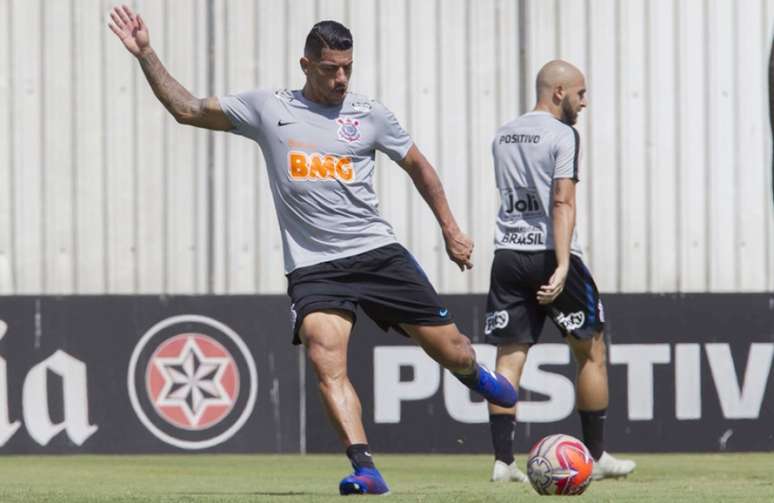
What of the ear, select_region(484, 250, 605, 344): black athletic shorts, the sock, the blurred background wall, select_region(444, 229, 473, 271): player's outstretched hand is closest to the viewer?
select_region(444, 229, 473, 271): player's outstretched hand

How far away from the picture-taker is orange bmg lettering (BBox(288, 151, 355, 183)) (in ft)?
24.7

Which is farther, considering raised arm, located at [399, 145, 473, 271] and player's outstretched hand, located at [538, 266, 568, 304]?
player's outstretched hand, located at [538, 266, 568, 304]

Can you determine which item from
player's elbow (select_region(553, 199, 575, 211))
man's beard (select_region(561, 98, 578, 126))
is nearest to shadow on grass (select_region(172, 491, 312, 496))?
player's elbow (select_region(553, 199, 575, 211))

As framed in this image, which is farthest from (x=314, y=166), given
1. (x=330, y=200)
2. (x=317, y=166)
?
(x=330, y=200)

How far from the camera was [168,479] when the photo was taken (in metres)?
9.53

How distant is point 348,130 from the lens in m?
7.59

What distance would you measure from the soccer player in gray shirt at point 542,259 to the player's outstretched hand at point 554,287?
14 millimetres

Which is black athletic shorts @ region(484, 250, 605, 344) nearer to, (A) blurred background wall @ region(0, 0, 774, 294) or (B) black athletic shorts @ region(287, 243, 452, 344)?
(B) black athletic shorts @ region(287, 243, 452, 344)

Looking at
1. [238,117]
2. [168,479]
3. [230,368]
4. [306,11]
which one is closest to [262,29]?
[306,11]

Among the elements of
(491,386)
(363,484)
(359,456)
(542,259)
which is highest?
(542,259)

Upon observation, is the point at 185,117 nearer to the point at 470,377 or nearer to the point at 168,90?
the point at 168,90

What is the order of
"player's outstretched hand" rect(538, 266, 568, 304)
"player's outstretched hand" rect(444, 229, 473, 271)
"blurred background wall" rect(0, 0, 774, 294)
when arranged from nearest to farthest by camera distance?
"player's outstretched hand" rect(444, 229, 473, 271) → "player's outstretched hand" rect(538, 266, 568, 304) → "blurred background wall" rect(0, 0, 774, 294)

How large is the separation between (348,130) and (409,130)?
4999 mm

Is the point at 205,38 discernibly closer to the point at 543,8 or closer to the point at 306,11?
the point at 306,11
